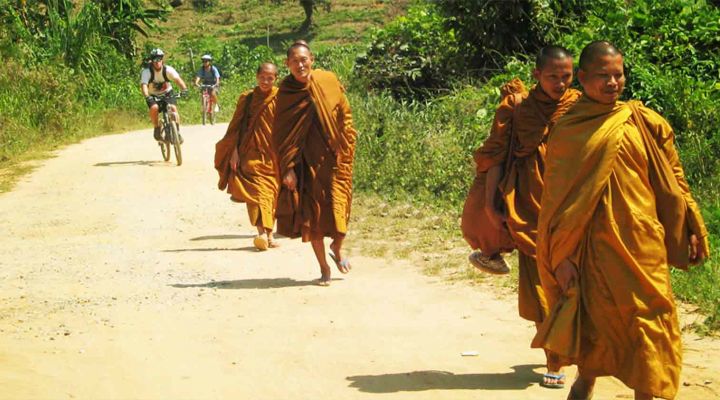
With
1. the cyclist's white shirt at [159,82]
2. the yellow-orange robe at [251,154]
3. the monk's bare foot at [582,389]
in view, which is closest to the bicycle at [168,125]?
the cyclist's white shirt at [159,82]

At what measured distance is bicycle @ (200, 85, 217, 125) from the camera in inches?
976

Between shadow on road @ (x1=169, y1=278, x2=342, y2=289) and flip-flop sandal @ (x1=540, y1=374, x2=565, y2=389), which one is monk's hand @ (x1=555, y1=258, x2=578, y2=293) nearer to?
flip-flop sandal @ (x1=540, y1=374, x2=565, y2=389)

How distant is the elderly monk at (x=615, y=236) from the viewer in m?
4.92

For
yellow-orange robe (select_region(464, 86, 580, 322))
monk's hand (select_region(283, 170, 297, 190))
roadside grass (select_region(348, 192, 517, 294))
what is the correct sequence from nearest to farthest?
yellow-orange robe (select_region(464, 86, 580, 322)) < monk's hand (select_region(283, 170, 297, 190)) < roadside grass (select_region(348, 192, 517, 294))

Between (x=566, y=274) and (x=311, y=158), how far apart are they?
4080 mm

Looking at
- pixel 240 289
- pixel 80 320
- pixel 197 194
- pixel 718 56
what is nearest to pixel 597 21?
pixel 718 56

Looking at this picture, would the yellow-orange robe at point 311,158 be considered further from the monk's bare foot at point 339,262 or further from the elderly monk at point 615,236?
the elderly monk at point 615,236

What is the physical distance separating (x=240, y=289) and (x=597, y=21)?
248 inches

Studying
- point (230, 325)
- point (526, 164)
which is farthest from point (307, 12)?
point (526, 164)

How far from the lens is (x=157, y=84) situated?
1756cm

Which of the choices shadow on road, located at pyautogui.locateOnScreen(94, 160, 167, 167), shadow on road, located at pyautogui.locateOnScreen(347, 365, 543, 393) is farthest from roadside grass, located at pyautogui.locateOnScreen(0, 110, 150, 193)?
shadow on road, located at pyautogui.locateOnScreen(347, 365, 543, 393)

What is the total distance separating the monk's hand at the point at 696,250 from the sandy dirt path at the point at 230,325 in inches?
36.6

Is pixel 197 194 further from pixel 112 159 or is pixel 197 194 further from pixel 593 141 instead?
pixel 593 141

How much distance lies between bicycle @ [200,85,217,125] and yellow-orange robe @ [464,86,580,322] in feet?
62.1
